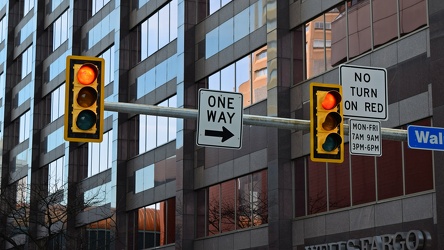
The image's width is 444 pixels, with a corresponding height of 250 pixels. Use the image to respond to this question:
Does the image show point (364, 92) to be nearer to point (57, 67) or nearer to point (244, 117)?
point (244, 117)

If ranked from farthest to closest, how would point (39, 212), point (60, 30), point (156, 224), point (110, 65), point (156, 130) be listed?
point (60, 30) → point (110, 65) → point (156, 130) → point (156, 224) → point (39, 212)

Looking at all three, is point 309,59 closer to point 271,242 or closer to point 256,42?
point 256,42

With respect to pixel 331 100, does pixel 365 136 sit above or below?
below

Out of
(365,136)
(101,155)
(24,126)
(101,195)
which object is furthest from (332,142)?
(24,126)

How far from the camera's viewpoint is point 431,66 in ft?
95.0

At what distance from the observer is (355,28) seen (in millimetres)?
34312

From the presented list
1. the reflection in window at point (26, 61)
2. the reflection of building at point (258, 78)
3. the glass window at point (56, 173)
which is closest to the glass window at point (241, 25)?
the reflection of building at point (258, 78)

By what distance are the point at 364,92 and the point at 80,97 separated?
18.0ft

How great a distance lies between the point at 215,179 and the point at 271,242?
24.2ft

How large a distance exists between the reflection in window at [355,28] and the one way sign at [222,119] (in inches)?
581

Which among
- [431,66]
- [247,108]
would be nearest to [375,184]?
[431,66]

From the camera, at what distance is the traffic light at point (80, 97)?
48.8 feet

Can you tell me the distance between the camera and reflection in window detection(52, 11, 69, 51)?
6819 centimetres

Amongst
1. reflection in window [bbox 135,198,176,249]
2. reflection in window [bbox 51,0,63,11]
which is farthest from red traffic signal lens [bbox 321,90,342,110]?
reflection in window [bbox 51,0,63,11]
